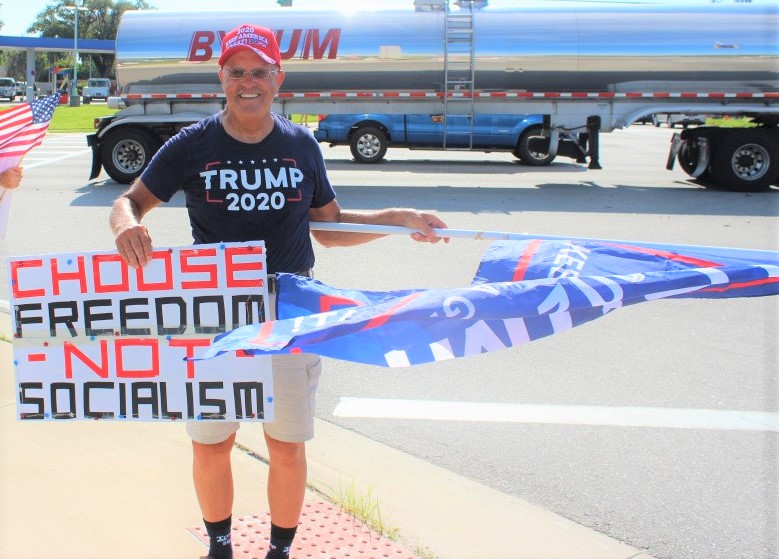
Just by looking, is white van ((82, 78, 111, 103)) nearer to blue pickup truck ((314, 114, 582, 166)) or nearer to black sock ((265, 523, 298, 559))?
blue pickup truck ((314, 114, 582, 166))

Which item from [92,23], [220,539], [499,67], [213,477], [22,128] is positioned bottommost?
[220,539]

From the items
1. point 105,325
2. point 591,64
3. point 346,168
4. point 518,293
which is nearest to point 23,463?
point 105,325

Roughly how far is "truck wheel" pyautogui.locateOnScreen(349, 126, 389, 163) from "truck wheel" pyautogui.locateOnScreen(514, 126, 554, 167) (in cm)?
306

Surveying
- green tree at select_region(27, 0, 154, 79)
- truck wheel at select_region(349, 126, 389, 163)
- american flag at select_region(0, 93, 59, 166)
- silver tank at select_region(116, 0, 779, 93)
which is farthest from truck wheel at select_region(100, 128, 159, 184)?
green tree at select_region(27, 0, 154, 79)

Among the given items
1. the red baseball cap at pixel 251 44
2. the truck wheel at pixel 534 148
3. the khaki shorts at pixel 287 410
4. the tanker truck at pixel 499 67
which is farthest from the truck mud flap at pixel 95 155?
the khaki shorts at pixel 287 410

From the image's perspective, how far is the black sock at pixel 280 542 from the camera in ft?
9.18

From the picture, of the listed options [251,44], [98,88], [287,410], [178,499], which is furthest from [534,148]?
[98,88]

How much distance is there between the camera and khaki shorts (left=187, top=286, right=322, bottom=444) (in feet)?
8.92

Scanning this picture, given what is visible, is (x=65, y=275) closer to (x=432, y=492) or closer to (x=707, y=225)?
(x=432, y=492)

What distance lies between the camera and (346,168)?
57.3ft

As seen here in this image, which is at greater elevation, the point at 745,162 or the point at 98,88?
the point at 98,88

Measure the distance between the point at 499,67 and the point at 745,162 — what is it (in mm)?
4846

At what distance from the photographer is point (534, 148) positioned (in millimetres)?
16516

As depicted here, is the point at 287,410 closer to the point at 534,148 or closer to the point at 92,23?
the point at 534,148
